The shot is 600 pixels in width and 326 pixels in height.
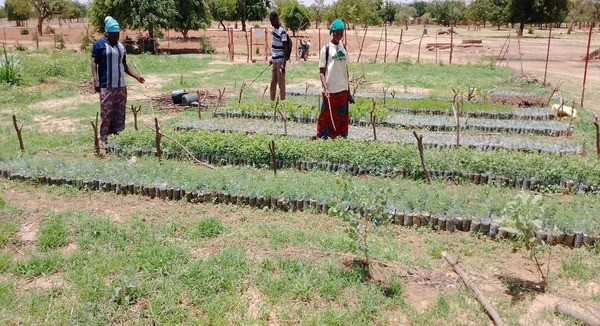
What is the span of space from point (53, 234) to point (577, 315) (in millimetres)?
4100

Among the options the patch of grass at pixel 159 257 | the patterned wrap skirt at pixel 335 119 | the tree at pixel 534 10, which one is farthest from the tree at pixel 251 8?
the patch of grass at pixel 159 257

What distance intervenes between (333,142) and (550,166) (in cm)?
262

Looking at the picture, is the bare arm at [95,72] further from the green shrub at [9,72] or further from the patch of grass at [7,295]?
Result: the green shrub at [9,72]

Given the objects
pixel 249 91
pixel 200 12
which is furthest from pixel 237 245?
pixel 200 12

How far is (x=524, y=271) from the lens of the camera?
146 inches

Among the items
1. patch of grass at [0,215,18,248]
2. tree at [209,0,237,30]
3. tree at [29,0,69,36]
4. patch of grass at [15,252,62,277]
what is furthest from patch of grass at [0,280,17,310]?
tree at [29,0,69,36]

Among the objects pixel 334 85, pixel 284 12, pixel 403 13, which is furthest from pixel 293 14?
pixel 403 13

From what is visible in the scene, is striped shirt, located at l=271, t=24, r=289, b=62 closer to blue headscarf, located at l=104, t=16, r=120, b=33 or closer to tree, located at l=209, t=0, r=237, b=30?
blue headscarf, located at l=104, t=16, r=120, b=33

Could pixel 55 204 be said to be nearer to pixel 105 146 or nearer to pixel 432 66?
pixel 105 146

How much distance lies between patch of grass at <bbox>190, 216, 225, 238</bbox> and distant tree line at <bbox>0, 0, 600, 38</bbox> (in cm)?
1697

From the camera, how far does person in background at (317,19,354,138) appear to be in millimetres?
6172

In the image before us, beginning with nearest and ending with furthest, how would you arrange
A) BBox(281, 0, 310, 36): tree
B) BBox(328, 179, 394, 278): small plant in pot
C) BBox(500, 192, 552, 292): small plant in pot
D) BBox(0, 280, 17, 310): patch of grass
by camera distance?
1. BBox(0, 280, 17, 310): patch of grass
2. BBox(500, 192, 552, 292): small plant in pot
3. BBox(328, 179, 394, 278): small plant in pot
4. BBox(281, 0, 310, 36): tree

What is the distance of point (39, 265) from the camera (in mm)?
3641

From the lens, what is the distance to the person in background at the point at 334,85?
617cm
